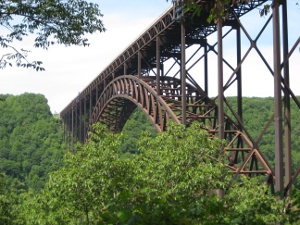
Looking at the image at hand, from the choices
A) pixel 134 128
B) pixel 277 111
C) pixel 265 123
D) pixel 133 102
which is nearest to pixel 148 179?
pixel 277 111

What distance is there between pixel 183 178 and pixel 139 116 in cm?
8865

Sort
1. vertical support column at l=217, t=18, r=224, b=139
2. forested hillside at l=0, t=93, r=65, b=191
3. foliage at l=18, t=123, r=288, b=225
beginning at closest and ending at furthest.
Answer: foliage at l=18, t=123, r=288, b=225, vertical support column at l=217, t=18, r=224, b=139, forested hillside at l=0, t=93, r=65, b=191

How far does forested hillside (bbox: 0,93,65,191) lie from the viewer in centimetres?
9831

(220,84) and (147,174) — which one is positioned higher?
(220,84)

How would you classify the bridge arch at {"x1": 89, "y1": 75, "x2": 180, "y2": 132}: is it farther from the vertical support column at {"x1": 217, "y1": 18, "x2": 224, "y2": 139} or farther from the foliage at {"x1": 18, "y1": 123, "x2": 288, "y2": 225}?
the foliage at {"x1": 18, "y1": 123, "x2": 288, "y2": 225}

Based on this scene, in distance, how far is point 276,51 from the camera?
20391mm

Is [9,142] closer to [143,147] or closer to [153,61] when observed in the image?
[153,61]

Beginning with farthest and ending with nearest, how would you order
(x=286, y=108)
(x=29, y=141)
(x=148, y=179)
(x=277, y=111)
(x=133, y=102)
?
(x=29, y=141) < (x=133, y=102) < (x=148, y=179) < (x=286, y=108) < (x=277, y=111)

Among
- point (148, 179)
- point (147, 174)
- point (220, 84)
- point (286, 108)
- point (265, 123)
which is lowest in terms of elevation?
point (148, 179)

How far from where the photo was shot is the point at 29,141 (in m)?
111

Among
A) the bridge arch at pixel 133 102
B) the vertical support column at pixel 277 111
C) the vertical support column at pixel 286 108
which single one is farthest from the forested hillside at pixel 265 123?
the vertical support column at pixel 277 111

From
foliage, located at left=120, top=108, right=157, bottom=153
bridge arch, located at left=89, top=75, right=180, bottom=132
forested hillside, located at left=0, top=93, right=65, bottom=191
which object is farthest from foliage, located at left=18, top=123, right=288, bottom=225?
foliage, located at left=120, top=108, right=157, bottom=153

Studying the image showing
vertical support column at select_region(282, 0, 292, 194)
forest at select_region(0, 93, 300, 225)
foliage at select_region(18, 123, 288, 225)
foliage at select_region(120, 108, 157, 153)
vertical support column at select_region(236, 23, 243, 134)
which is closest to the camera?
forest at select_region(0, 93, 300, 225)

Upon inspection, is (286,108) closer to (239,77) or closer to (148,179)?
(148,179)
